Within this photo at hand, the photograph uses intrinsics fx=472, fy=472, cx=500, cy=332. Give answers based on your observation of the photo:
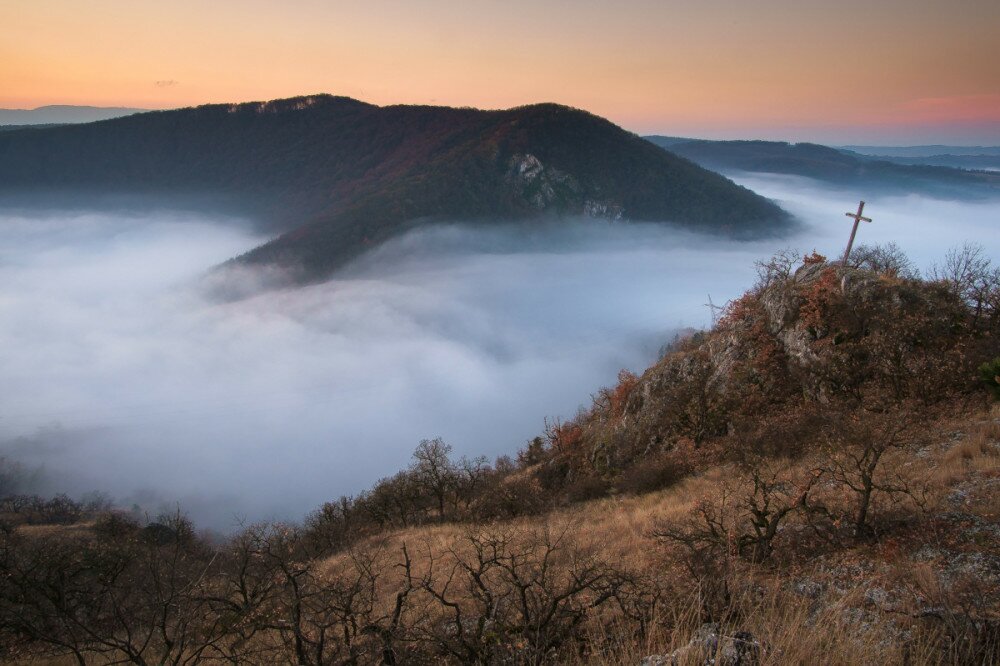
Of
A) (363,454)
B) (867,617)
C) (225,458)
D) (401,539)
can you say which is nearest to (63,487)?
(225,458)

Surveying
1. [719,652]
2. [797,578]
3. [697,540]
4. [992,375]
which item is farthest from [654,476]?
[719,652]

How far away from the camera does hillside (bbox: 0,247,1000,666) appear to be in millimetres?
4988

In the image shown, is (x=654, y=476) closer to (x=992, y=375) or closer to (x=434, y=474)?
(x=992, y=375)

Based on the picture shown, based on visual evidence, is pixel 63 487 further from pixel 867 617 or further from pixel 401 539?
pixel 867 617

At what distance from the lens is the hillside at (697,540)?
4.99 metres

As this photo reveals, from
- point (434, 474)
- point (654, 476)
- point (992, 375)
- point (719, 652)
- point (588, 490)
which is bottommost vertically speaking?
point (434, 474)

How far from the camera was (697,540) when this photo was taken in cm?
854

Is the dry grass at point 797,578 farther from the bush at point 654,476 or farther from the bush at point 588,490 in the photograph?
the bush at point 588,490

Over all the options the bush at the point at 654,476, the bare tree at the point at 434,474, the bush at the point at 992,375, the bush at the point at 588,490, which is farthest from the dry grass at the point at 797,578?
the bare tree at the point at 434,474

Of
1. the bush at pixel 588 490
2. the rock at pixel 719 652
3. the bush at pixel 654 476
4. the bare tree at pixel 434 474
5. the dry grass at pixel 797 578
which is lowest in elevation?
the bare tree at pixel 434 474

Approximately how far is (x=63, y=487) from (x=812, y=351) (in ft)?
601

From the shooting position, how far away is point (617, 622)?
18.5 feet

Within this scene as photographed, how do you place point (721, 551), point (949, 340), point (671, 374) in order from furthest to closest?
point (671, 374) → point (949, 340) → point (721, 551)

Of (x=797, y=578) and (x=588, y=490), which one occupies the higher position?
(x=797, y=578)
